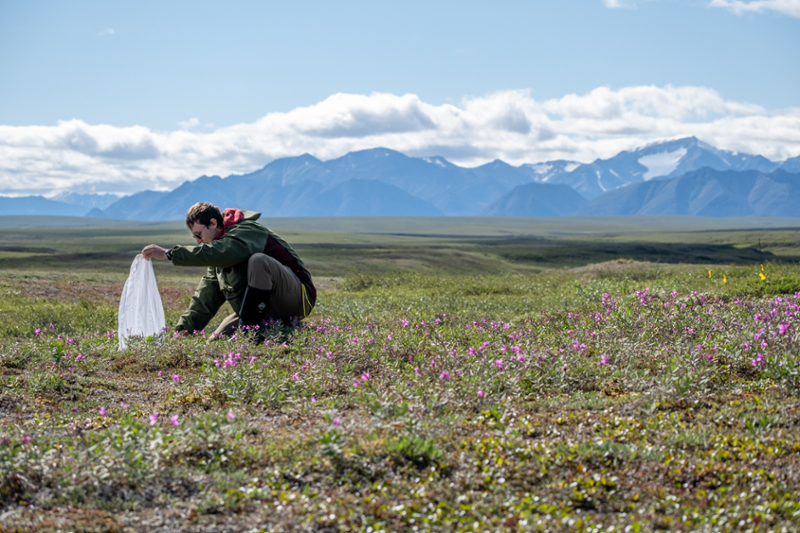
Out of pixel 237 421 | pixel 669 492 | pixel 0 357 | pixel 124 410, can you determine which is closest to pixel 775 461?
pixel 669 492

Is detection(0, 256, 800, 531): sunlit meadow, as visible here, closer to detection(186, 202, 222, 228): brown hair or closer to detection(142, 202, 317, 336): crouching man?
detection(142, 202, 317, 336): crouching man

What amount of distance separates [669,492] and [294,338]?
565cm

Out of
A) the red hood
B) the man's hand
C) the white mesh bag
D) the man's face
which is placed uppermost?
the red hood

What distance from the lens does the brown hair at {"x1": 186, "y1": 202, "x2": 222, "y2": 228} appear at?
8.55 meters

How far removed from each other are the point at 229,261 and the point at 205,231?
2.16 ft

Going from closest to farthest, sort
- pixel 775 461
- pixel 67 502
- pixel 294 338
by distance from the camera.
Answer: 1. pixel 67 502
2. pixel 775 461
3. pixel 294 338

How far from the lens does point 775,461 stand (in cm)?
436

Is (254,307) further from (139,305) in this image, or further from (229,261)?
(139,305)

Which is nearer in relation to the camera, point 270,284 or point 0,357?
point 0,357

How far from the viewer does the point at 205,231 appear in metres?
8.64

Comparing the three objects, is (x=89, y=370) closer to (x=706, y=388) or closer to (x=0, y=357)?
(x=0, y=357)

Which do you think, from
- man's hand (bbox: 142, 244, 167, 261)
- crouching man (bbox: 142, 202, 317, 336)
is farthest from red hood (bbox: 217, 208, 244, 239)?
man's hand (bbox: 142, 244, 167, 261)

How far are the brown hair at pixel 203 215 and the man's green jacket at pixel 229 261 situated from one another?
0.25 meters

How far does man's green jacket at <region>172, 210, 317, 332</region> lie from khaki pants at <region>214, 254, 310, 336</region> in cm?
18
